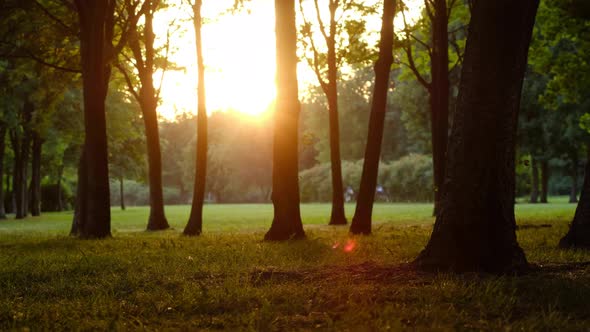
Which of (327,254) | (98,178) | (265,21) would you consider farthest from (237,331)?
(265,21)

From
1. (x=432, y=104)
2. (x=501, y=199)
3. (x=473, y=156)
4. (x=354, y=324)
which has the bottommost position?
(x=354, y=324)

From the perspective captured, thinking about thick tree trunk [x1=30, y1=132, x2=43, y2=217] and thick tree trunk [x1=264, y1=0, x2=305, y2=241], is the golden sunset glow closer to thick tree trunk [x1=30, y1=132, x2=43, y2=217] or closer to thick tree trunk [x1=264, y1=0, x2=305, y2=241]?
thick tree trunk [x1=264, y1=0, x2=305, y2=241]

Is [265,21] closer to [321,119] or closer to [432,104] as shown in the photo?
[432,104]

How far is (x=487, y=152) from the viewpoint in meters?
6.99

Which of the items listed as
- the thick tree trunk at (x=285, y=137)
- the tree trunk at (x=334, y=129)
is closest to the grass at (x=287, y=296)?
the thick tree trunk at (x=285, y=137)

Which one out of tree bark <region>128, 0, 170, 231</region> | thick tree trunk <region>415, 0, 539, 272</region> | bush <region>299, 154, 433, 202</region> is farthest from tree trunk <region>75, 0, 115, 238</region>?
bush <region>299, 154, 433, 202</region>

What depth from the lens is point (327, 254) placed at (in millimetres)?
9930

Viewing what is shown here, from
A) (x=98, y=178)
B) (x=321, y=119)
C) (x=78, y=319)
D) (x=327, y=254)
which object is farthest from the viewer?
(x=321, y=119)

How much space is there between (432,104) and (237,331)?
67.2ft

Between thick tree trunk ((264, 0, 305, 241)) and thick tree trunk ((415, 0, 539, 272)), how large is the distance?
6.13m

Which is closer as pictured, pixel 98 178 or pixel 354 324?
pixel 354 324

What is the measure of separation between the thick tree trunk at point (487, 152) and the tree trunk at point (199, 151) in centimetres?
1169

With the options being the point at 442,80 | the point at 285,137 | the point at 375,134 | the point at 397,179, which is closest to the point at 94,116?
the point at 285,137

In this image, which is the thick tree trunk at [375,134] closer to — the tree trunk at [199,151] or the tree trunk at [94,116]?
the tree trunk at [199,151]
